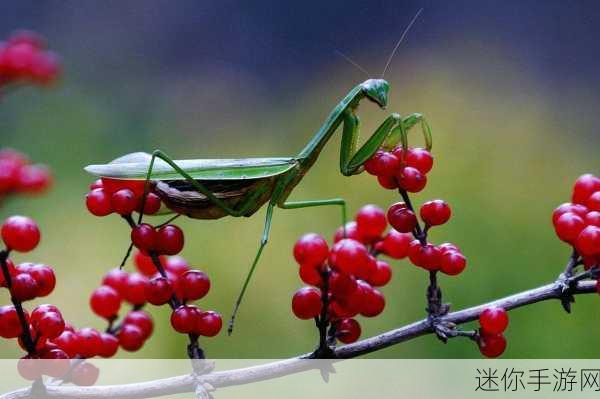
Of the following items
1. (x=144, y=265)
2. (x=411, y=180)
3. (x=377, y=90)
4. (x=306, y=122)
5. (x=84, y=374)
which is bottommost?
(x=84, y=374)

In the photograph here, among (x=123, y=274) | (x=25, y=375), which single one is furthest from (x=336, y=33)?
(x=25, y=375)

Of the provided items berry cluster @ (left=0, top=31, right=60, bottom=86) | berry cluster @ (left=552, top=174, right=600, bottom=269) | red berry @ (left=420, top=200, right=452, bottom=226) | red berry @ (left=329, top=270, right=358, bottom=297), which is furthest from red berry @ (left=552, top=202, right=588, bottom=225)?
berry cluster @ (left=0, top=31, right=60, bottom=86)

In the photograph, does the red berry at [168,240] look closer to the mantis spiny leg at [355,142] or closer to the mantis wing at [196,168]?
the mantis wing at [196,168]

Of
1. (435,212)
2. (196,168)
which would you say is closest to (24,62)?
(196,168)

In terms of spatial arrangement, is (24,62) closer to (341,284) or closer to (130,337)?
(130,337)

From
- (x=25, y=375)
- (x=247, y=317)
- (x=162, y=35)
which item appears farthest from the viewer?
(x=162, y=35)

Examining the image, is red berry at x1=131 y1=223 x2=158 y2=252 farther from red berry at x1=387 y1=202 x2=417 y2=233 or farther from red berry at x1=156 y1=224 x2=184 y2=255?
red berry at x1=387 y1=202 x2=417 y2=233

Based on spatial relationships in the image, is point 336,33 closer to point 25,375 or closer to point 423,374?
point 423,374
